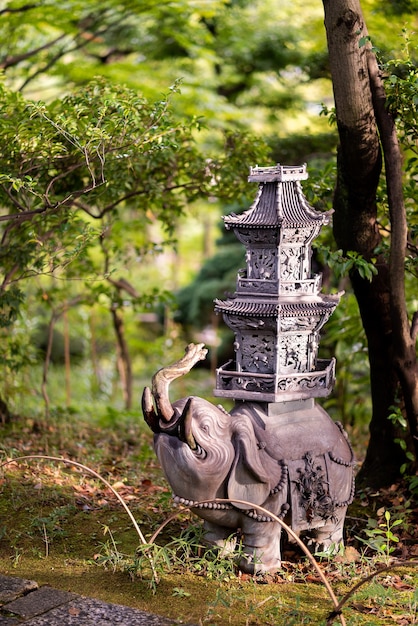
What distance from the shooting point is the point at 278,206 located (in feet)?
16.3

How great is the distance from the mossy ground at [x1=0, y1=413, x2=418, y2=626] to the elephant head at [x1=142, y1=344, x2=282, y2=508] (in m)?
0.51

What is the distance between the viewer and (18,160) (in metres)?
5.95

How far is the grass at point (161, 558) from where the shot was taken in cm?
430

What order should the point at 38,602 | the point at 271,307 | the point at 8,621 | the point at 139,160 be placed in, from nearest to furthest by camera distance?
the point at 8,621 → the point at 38,602 → the point at 271,307 → the point at 139,160

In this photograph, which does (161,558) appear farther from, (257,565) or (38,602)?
(38,602)

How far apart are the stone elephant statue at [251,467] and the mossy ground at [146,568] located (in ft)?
0.83

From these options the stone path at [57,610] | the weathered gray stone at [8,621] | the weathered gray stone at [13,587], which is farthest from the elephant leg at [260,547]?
the weathered gray stone at [8,621]

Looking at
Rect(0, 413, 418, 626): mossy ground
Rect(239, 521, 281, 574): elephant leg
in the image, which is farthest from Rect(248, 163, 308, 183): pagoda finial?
Rect(0, 413, 418, 626): mossy ground

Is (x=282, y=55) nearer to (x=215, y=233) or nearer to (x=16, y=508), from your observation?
(x=16, y=508)

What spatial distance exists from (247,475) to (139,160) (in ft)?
10.8

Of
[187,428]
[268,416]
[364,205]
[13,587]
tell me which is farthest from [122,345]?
[13,587]

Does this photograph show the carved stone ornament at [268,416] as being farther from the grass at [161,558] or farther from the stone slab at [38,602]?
the stone slab at [38,602]

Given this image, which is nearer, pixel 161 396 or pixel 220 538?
pixel 161 396

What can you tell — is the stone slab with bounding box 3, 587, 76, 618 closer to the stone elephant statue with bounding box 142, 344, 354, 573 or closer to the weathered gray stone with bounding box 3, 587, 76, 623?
the weathered gray stone with bounding box 3, 587, 76, 623
